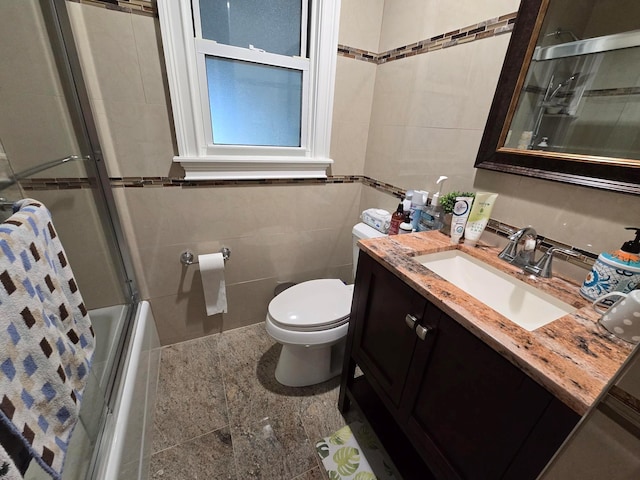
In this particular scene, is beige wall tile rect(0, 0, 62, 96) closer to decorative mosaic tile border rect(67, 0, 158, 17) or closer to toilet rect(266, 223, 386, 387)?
decorative mosaic tile border rect(67, 0, 158, 17)

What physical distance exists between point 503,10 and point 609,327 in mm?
991

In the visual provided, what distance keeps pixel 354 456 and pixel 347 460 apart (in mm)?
35

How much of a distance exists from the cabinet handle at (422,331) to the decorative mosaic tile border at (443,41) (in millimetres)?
992

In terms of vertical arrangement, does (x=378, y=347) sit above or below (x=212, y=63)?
below

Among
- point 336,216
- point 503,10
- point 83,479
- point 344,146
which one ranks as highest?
point 503,10

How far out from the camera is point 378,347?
38.2 inches

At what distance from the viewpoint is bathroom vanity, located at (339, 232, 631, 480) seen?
1.65 feet

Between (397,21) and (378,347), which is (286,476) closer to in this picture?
(378,347)

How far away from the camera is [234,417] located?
1241 mm

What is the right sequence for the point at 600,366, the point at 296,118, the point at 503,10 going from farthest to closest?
the point at 296,118 < the point at 503,10 < the point at 600,366

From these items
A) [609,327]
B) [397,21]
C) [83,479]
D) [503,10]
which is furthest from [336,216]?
[83,479]

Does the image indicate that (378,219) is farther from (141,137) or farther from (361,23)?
(141,137)

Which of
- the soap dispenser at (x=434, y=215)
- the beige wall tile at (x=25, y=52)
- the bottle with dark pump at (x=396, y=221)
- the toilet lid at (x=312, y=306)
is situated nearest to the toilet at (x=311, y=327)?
the toilet lid at (x=312, y=306)

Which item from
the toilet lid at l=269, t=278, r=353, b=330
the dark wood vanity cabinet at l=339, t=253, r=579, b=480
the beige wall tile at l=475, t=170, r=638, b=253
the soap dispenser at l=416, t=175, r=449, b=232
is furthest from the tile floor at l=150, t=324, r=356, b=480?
the beige wall tile at l=475, t=170, r=638, b=253
